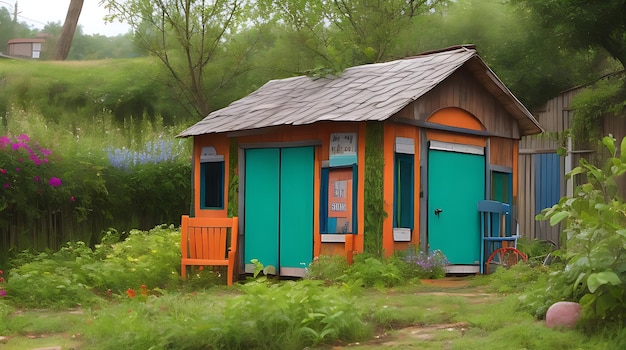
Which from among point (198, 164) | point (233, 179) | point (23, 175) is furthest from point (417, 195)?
point (23, 175)

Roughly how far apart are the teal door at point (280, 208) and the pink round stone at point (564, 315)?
6400 millimetres

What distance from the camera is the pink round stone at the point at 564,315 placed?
648 centimetres

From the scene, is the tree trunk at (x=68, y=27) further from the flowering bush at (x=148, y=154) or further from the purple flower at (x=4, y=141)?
the purple flower at (x=4, y=141)

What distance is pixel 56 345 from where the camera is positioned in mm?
7234

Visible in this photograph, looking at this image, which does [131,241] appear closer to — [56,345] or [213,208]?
[213,208]

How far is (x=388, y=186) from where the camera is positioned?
1225cm

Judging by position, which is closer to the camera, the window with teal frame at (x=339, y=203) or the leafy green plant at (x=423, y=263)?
the leafy green plant at (x=423, y=263)

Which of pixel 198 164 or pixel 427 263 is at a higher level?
pixel 198 164

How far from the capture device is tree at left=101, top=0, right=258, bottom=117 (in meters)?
22.3

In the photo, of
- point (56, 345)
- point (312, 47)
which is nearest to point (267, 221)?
point (56, 345)

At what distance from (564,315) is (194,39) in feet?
63.1

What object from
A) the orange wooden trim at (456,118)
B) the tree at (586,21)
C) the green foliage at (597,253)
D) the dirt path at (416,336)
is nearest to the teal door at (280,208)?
the orange wooden trim at (456,118)

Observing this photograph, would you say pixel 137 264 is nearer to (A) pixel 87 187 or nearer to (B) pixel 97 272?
(B) pixel 97 272

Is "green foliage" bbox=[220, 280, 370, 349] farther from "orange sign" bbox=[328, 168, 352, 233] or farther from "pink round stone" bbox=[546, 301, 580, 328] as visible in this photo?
"orange sign" bbox=[328, 168, 352, 233]
